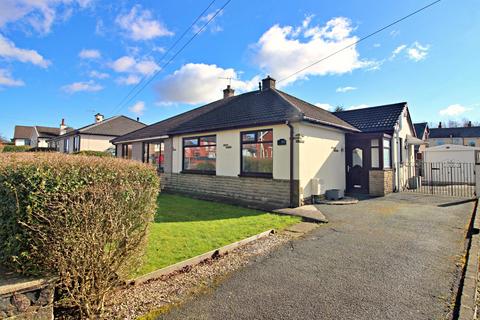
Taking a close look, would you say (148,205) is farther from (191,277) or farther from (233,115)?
(233,115)

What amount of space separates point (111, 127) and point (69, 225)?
29.5 m

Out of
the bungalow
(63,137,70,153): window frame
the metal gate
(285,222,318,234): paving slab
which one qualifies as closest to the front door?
the bungalow

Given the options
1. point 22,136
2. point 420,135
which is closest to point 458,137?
point 420,135

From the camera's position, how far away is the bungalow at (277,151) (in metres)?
9.66

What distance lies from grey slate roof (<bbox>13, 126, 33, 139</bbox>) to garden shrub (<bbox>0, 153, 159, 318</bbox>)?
74882 mm

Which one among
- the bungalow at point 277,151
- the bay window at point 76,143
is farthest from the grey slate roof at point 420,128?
the bay window at point 76,143

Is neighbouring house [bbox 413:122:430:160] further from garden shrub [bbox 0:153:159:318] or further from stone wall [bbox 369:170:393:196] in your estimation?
garden shrub [bbox 0:153:159:318]

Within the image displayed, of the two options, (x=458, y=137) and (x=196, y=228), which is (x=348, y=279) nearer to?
(x=196, y=228)

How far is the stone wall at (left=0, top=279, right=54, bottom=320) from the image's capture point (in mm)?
2340

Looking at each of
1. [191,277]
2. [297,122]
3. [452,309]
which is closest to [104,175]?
[191,277]

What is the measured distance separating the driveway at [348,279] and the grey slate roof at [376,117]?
8.41 meters

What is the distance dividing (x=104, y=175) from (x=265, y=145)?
7684mm

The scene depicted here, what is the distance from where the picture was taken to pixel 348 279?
3.86 meters

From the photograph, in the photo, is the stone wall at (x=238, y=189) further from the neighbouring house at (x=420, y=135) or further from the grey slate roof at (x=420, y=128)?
the grey slate roof at (x=420, y=128)
